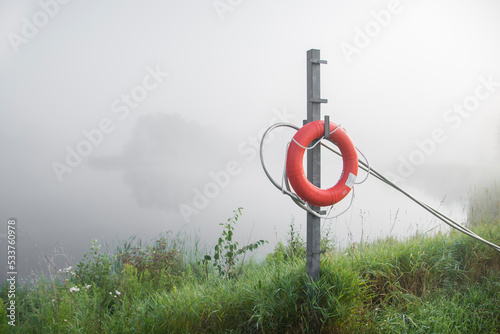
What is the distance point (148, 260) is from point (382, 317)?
271cm

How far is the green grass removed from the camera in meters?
2.94

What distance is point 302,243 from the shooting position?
4801 millimetres

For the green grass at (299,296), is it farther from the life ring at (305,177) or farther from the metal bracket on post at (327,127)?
the metal bracket on post at (327,127)

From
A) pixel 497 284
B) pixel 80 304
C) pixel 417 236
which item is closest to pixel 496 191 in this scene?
pixel 417 236

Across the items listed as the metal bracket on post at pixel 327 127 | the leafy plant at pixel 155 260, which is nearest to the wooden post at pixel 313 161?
the metal bracket on post at pixel 327 127

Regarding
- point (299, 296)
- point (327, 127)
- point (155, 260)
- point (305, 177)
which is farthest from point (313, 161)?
point (155, 260)

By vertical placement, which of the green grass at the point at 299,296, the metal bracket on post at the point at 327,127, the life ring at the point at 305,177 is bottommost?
the green grass at the point at 299,296

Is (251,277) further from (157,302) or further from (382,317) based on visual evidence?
(382,317)

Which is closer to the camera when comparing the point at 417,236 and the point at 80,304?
the point at 80,304

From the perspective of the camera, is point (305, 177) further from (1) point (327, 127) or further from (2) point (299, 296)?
(2) point (299, 296)

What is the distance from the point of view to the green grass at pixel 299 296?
294 centimetres

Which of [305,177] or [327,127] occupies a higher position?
[327,127]

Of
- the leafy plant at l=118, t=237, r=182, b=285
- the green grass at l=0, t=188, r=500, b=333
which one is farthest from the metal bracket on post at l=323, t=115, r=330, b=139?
the leafy plant at l=118, t=237, r=182, b=285

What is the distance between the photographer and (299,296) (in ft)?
9.97
